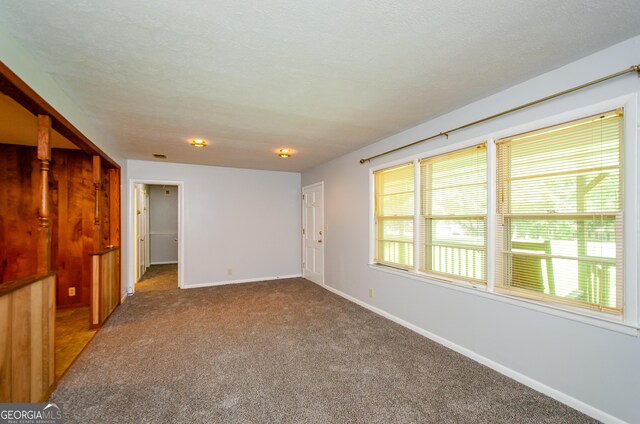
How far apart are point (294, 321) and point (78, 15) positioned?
10.9 ft

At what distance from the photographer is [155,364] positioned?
7.93ft

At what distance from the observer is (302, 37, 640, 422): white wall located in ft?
5.43

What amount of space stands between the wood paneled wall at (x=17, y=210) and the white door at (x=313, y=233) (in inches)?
165

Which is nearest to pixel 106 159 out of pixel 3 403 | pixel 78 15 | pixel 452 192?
pixel 78 15

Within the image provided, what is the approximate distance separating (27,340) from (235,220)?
384 centimetres

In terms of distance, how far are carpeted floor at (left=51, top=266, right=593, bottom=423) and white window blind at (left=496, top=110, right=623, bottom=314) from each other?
2.74 feet

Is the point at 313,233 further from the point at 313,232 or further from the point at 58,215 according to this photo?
the point at 58,215

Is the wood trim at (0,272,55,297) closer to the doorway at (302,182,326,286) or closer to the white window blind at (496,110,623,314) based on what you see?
the white window blind at (496,110,623,314)

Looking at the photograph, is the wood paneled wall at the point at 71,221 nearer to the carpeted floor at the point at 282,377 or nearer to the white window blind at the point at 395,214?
the carpeted floor at the point at 282,377

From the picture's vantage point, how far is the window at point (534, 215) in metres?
1.79

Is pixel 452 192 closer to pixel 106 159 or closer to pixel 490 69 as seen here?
pixel 490 69

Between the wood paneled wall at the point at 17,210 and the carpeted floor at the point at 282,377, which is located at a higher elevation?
the wood paneled wall at the point at 17,210

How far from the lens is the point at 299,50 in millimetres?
1708

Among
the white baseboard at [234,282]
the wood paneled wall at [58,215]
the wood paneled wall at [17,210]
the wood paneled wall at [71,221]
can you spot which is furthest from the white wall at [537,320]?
the wood paneled wall at [17,210]
